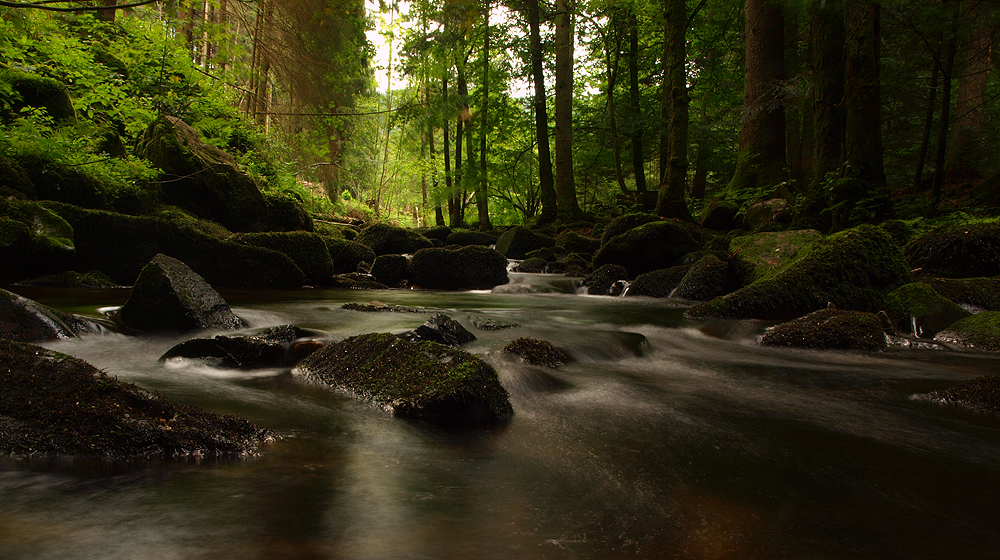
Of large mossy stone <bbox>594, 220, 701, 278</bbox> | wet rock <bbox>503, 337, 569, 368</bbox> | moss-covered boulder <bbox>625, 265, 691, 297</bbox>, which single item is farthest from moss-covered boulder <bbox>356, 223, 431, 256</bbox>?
wet rock <bbox>503, 337, 569, 368</bbox>

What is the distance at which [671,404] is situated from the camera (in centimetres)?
380

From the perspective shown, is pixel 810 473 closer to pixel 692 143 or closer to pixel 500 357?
pixel 500 357

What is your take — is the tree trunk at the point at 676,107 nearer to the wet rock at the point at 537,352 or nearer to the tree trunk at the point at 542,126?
the tree trunk at the point at 542,126

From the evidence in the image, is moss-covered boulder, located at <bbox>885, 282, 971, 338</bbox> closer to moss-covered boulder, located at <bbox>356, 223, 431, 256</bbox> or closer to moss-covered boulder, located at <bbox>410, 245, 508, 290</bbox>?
moss-covered boulder, located at <bbox>410, 245, 508, 290</bbox>

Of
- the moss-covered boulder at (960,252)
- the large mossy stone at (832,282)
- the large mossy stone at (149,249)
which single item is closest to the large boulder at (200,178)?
the large mossy stone at (149,249)

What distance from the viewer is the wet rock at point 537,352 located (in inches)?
181

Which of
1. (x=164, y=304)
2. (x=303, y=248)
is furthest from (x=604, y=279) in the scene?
(x=164, y=304)

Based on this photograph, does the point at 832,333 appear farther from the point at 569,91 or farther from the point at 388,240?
the point at 569,91

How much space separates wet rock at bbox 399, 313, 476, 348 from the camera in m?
4.66

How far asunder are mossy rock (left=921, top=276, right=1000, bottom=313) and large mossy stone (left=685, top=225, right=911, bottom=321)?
0.43m

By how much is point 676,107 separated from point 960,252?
759 cm

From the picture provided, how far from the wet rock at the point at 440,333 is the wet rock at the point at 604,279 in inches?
226

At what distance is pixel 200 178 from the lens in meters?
10.3

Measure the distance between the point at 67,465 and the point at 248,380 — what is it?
5.94 feet
